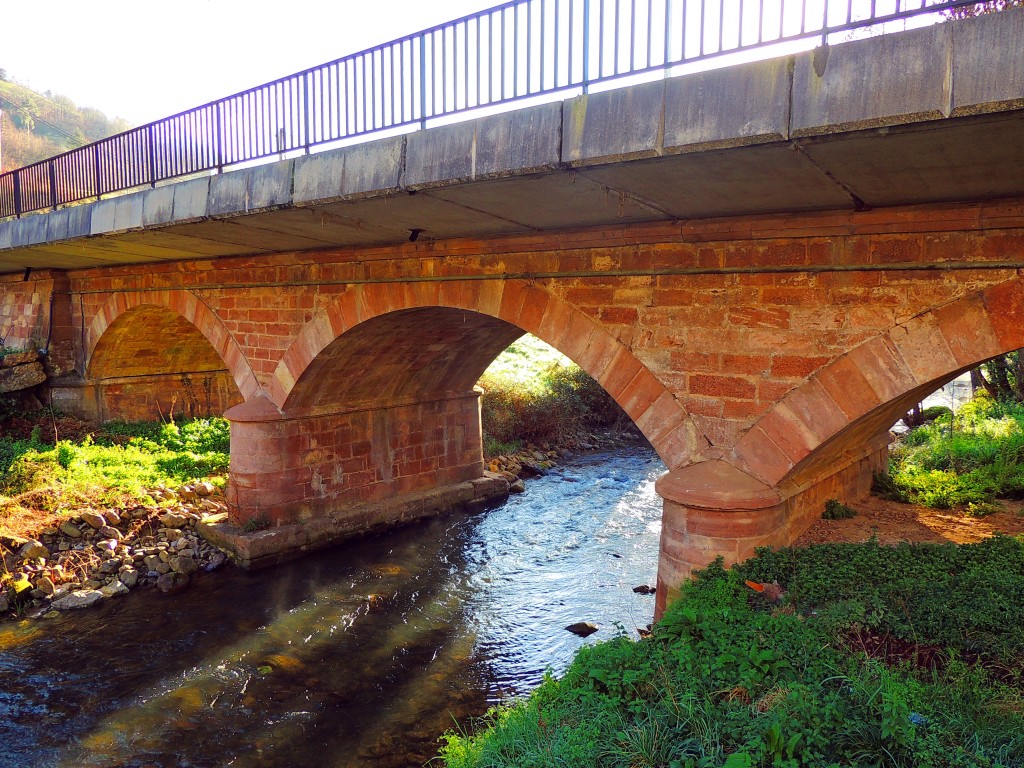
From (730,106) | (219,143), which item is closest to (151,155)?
(219,143)

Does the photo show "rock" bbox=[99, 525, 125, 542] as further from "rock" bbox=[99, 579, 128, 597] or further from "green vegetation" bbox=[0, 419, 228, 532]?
"rock" bbox=[99, 579, 128, 597]

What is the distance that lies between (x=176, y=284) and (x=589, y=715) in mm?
9116

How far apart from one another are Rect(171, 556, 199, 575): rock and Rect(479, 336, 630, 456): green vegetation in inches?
237

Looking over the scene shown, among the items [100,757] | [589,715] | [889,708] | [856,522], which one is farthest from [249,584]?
[889,708]

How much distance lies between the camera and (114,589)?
8094 mm

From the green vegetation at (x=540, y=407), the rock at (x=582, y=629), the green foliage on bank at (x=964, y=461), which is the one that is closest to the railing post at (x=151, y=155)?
the rock at (x=582, y=629)

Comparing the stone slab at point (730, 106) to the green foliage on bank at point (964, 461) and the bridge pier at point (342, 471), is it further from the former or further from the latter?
the bridge pier at point (342, 471)

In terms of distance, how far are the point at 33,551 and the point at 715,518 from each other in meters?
7.59

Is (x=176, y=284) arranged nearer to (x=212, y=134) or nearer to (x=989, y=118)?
(x=212, y=134)

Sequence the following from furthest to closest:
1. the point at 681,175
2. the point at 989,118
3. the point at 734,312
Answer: the point at 734,312, the point at 681,175, the point at 989,118

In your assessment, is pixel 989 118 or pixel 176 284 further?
→ pixel 176 284

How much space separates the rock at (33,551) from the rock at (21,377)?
5.44 meters

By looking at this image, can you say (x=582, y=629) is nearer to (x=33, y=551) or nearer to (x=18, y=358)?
(x=33, y=551)

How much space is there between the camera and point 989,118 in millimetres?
2955
